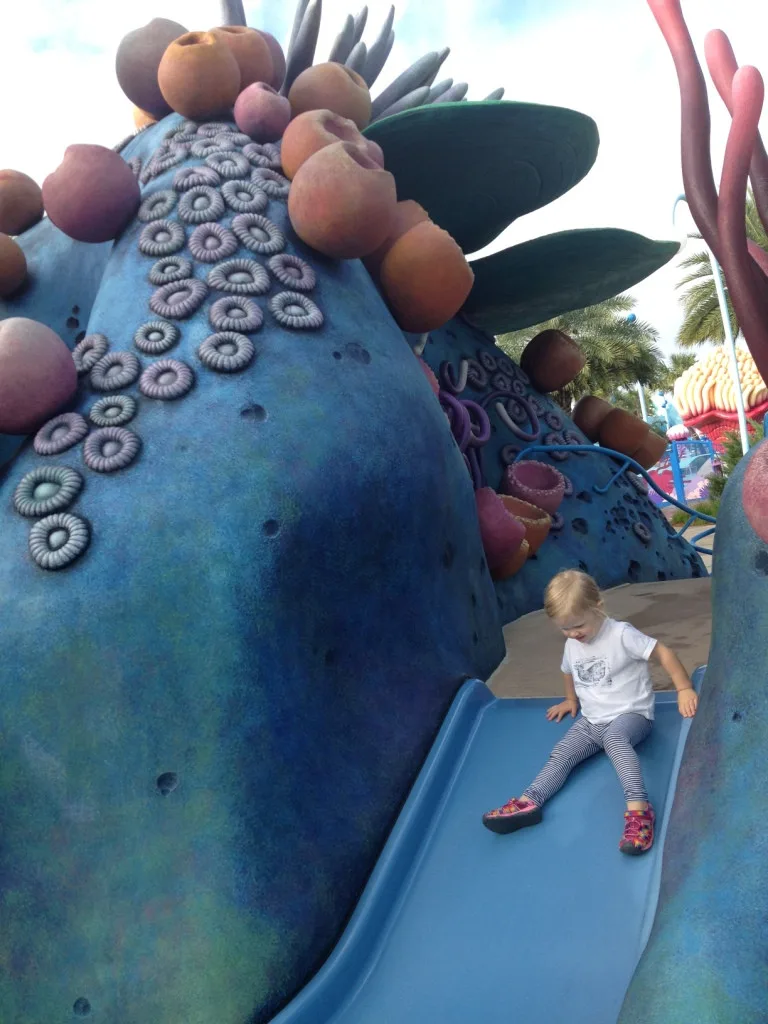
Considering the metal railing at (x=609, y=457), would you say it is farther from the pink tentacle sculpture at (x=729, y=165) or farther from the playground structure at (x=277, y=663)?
the pink tentacle sculpture at (x=729, y=165)

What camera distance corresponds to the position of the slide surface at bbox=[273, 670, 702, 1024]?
7.46 feet

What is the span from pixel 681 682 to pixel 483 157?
11.2 feet

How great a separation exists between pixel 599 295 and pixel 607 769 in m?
4.66

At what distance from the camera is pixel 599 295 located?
6648 millimetres

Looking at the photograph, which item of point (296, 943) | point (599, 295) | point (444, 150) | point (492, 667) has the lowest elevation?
point (492, 667)

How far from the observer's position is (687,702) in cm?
263

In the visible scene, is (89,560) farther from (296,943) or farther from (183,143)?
(183,143)

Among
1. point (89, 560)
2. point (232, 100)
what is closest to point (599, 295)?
point (232, 100)

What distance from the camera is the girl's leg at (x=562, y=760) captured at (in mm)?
2785

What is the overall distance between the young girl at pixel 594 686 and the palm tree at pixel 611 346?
24.3 m

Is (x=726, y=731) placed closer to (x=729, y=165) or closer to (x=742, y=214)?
(x=742, y=214)

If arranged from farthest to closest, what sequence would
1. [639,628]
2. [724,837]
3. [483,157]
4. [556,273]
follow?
1. [556,273]
2. [483,157]
3. [639,628]
4. [724,837]

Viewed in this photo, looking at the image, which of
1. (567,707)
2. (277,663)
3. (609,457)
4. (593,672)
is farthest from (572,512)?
(277,663)

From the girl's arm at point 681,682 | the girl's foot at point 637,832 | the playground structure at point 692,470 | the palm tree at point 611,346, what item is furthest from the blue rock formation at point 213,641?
the palm tree at point 611,346
